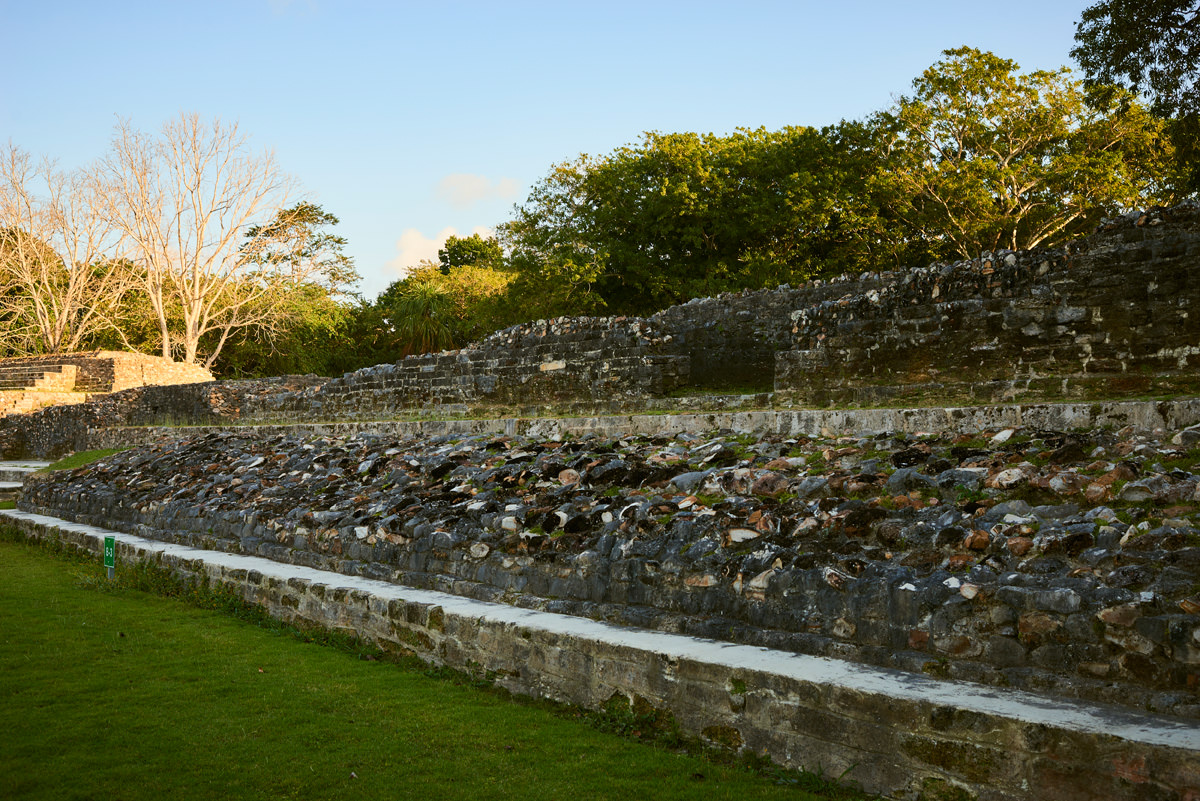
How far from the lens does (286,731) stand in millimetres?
3260

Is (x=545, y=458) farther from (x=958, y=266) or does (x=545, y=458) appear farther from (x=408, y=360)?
(x=408, y=360)

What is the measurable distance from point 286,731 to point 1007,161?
20.4 m

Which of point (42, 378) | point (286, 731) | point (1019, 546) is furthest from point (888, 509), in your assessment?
point (42, 378)

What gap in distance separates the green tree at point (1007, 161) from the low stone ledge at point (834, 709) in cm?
1771

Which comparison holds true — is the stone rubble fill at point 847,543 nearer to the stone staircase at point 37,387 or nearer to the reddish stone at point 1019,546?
the reddish stone at point 1019,546

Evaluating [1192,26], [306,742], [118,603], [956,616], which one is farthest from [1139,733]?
[1192,26]

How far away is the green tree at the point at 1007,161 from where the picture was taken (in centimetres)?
1836

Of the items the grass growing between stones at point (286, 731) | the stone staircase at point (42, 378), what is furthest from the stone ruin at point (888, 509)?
the stone staircase at point (42, 378)

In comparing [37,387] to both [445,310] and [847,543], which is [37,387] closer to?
[445,310]

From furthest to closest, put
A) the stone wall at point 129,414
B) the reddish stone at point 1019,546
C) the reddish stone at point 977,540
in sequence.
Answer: the stone wall at point 129,414, the reddish stone at point 977,540, the reddish stone at point 1019,546

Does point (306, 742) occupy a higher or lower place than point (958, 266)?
lower

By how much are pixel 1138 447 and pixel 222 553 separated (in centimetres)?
590

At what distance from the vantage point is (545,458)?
19.0 ft

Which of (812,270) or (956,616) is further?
(812,270)
